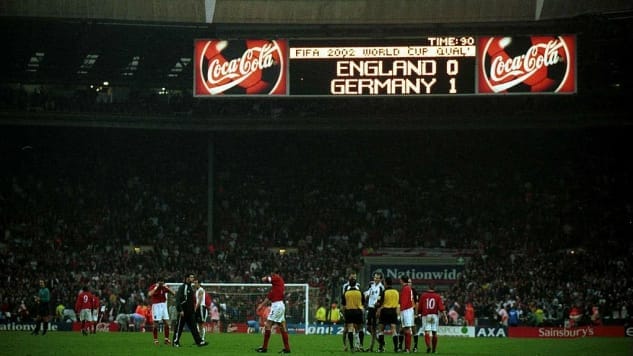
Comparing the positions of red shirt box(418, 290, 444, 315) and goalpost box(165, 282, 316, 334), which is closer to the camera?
red shirt box(418, 290, 444, 315)

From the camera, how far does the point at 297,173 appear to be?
60.0m

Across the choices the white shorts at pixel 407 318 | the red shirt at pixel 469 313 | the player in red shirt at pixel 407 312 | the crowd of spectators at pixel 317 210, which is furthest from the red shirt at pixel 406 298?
the crowd of spectators at pixel 317 210

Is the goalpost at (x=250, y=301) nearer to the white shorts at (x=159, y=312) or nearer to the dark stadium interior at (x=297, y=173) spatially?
the dark stadium interior at (x=297, y=173)

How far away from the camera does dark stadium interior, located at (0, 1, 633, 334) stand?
4822 centimetres

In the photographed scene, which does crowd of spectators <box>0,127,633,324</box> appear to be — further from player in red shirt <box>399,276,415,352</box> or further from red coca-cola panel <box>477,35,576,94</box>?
player in red shirt <box>399,276,415,352</box>

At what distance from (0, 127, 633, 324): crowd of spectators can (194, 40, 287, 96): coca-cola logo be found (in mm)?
9069

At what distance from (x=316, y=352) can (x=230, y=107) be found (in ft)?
104

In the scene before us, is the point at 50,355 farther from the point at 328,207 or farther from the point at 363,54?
the point at 328,207

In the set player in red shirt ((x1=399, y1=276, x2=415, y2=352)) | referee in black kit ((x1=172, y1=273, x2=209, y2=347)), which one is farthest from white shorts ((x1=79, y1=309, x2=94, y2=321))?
player in red shirt ((x1=399, y1=276, x2=415, y2=352))

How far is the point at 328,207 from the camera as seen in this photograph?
188 feet

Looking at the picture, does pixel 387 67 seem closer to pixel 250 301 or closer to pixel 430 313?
pixel 250 301

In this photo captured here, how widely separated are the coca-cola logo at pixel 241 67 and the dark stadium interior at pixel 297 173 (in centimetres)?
178

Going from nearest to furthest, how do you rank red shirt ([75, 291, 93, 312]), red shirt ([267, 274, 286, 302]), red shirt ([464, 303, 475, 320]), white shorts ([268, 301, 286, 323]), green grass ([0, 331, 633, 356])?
white shorts ([268, 301, 286, 323])
red shirt ([267, 274, 286, 302])
green grass ([0, 331, 633, 356])
red shirt ([75, 291, 93, 312])
red shirt ([464, 303, 475, 320])

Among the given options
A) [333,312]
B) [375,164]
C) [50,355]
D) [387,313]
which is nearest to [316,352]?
[387,313]
